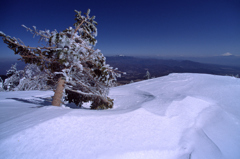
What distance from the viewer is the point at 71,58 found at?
12.1 feet

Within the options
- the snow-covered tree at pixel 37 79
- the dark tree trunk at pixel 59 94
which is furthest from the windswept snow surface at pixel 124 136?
the snow-covered tree at pixel 37 79

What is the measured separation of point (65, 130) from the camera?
2.06 metres

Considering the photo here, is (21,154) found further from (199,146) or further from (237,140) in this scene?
(237,140)

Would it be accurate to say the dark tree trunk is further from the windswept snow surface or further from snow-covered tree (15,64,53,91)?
the windswept snow surface

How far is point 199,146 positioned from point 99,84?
3.71 m

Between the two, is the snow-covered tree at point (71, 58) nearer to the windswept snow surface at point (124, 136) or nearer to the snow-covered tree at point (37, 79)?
the snow-covered tree at point (37, 79)

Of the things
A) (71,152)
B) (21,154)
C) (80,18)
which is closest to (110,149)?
(71,152)

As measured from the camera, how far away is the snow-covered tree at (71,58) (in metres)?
3.58

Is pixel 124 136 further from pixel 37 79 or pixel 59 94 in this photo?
pixel 37 79

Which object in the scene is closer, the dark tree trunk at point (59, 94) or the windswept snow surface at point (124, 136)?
the windswept snow surface at point (124, 136)

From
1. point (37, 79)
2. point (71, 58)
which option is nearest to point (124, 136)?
point (71, 58)

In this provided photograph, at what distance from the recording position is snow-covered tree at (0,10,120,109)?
11.7ft

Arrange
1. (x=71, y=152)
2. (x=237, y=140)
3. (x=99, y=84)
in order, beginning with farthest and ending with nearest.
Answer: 1. (x=99, y=84)
2. (x=237, y=140)
3. (x=71, y=152)

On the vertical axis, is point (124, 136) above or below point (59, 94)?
below
